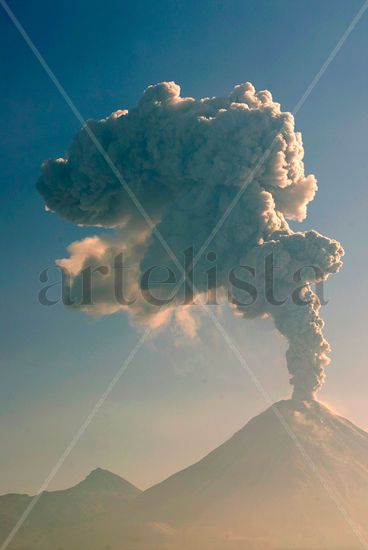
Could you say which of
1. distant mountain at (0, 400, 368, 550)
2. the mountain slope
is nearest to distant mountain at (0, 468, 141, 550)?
distant mountain at (0, 400, 368, 550)

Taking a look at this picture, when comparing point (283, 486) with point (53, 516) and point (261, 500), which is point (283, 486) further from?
point (53, 516)

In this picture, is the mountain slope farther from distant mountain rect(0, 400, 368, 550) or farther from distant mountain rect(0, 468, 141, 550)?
distant mountain rect(0, 468, 141, 550)

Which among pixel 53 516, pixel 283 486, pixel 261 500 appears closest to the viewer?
pixel 261 500

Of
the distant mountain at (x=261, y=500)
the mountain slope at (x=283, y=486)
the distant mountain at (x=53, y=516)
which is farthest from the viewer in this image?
the distant mountain at (x=53, y=516)

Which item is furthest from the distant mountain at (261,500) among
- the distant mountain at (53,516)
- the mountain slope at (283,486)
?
the distant mountain at (53,516)

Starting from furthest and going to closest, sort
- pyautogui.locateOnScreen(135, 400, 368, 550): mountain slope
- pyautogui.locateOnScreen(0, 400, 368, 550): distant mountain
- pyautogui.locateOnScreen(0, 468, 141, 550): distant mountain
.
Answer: pyautogui.locateOnScreen(0, 468, 141, 550): distant mountain
pyautogui.locateOnScreen(135, 400, 368, 550): mountain slope
pyautogui.locateOnScreen(0, 400, 368, 550): distant mountain

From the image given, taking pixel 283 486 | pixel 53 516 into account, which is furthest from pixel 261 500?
pixel 53 516

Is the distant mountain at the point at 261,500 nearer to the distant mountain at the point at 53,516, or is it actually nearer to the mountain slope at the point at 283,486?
the mountain slope at the point at 283,486

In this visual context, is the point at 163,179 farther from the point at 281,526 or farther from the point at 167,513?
the point at 167,513
